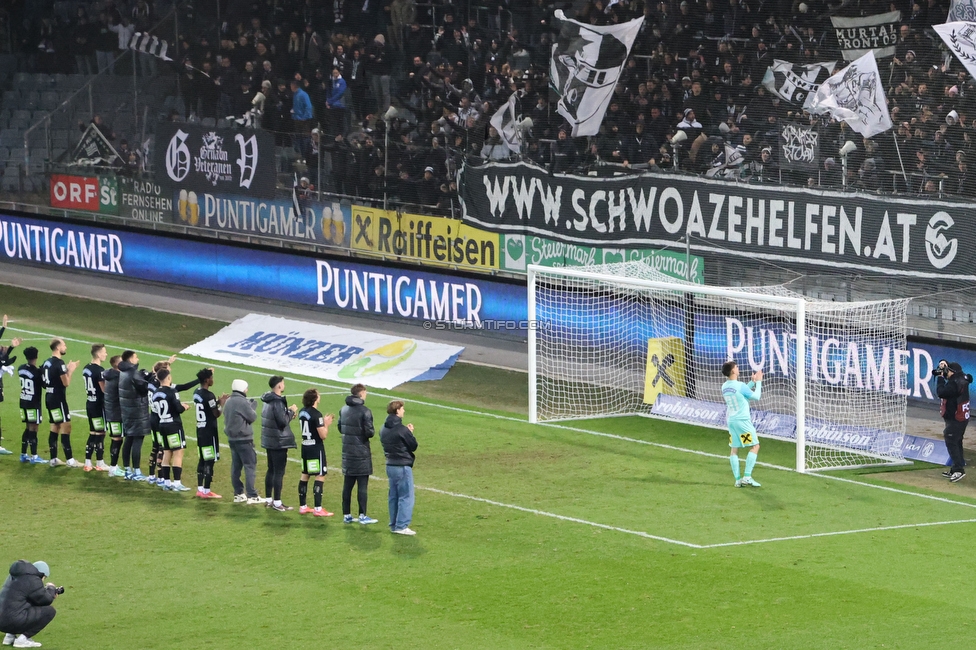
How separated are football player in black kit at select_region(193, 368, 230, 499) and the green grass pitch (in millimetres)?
276

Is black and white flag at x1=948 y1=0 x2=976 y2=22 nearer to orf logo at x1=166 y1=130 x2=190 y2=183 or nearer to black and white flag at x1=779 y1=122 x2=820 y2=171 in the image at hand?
black and white flag at x1=779 y1=122 x2=820 y2=171

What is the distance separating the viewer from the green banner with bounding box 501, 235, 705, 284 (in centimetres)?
2549

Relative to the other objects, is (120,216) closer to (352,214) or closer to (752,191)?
(352,214)

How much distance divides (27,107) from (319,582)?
1071 inches

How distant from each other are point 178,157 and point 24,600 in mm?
Result: 21763

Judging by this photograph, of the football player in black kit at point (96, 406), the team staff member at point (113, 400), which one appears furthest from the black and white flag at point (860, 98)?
the football player in black kit at point (96, 406)

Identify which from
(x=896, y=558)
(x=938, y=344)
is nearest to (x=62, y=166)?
(x=938, y=344)

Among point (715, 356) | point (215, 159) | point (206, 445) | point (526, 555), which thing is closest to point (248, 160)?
point (215, 159)

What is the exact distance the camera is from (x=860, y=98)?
76.9 ft

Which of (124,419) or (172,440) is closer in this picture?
(172,440)

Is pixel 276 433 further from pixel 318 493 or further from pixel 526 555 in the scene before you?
pixel 526 555

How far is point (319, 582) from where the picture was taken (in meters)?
14.9

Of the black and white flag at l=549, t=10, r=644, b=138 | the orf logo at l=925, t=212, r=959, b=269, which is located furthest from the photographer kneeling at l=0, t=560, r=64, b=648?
Answer: the black and white flag at l=549, t=10, r=644, b=138

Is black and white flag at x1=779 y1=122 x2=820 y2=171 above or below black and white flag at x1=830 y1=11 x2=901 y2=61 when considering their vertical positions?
below
